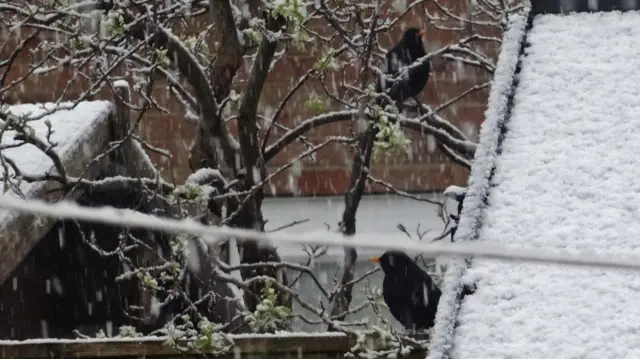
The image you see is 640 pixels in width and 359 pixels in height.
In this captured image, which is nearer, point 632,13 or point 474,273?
point 474,273

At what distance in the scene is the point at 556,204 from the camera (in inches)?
112

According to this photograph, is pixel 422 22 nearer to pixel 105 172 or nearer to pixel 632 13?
pixel 105 172

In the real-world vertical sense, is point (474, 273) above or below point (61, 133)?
below

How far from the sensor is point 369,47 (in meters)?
5.47

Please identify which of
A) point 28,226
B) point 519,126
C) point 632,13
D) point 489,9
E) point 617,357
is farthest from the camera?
point 489,9

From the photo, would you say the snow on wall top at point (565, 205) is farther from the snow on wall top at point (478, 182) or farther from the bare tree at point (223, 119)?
the bare tree at point (223, 119)

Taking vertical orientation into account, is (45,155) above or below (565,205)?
above

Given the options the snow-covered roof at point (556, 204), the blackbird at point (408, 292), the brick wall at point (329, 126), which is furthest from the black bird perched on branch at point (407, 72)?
the snow-covered roof at point (556, 204)

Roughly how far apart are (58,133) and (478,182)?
10.1 ft

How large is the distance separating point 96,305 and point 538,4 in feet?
12.3

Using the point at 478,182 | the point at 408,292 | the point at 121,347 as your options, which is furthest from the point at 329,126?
the point at 478,182

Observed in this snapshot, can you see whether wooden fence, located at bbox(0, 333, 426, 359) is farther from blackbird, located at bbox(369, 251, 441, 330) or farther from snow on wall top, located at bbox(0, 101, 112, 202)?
blackbird, located at bbox(369, 251, 441, 330)

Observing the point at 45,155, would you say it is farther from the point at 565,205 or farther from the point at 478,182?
the point at 565,205

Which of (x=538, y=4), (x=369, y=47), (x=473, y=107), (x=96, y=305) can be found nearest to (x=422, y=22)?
(x=473, y=107)
